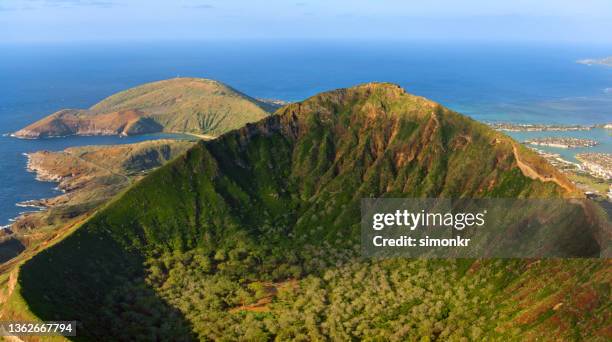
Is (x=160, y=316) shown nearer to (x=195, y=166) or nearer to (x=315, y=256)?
(x=315, y=256)

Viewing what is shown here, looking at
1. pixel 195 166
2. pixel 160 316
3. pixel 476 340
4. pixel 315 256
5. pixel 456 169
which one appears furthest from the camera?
pixel 195 166

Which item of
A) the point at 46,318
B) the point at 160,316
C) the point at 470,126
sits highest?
the point at 470,126

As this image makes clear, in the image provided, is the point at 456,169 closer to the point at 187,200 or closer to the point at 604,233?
the point at 604,233

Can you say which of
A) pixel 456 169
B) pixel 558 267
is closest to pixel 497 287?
pixel 558 267

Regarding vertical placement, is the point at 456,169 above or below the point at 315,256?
above

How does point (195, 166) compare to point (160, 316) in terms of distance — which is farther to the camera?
point (195, 166)

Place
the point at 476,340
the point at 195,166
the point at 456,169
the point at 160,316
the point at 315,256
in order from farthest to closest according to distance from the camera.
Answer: the point at 195,166 → the point at 456,169 → the point at 315,256 → the point at 160,316 → the point at 476,340
